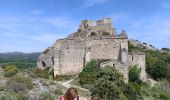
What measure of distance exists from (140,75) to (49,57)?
1087 cm

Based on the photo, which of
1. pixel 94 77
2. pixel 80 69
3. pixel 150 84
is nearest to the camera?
pixel 94 77

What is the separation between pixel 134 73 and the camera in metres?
39.7

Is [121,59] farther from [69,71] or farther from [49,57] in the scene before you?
[49,57]

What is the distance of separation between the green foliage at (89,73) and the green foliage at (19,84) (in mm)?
5588

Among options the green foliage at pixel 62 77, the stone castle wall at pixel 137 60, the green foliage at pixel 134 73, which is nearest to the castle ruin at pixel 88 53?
the stone castle wall at pixel 137 60

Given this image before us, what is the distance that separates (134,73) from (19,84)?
12984mm

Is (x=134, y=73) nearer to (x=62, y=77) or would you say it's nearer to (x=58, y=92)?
(x=62, y=77)

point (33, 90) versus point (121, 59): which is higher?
point (121, 59)

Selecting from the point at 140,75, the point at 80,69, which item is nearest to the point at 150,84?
the point at 140,75

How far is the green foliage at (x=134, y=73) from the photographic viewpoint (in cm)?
3964

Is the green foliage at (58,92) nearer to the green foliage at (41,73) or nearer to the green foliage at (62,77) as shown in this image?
the green foliage at (62,77)

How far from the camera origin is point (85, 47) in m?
39.9

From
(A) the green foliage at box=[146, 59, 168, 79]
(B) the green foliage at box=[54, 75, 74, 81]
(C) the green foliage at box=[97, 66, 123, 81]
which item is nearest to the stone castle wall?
(C) the green foliage at box=[97, 66, 123, 81]

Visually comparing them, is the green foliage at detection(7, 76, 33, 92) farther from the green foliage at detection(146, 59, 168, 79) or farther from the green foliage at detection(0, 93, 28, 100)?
the green foliage at detection(146, 59, 168, 79)
